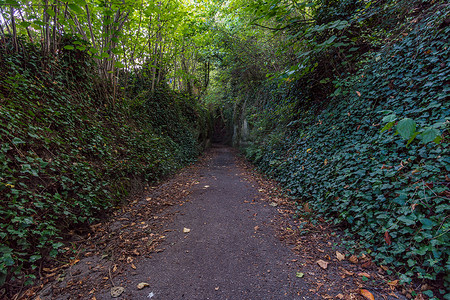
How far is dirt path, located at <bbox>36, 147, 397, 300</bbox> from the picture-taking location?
6.42ft

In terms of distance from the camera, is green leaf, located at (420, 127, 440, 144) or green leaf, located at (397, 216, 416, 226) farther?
green leaf, located at (397, 216, 416, 226)

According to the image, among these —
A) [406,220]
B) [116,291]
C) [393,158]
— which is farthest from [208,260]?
[393,158]

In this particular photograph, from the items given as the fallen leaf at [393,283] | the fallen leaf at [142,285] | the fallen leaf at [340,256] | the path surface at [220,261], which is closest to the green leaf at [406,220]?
the fallen leaf at [393,283]

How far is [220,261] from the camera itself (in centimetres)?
239

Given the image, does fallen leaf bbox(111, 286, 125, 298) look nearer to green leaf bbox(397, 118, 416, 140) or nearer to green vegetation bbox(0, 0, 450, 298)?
green vegetation bbox(0, 0, 450, 298)

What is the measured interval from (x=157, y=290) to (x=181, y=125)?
8665 mm

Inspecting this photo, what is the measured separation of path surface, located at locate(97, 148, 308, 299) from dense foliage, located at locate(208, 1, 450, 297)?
110 cm

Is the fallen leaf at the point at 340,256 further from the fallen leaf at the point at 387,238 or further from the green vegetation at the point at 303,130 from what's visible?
the fallen leaf at the point at 387,238

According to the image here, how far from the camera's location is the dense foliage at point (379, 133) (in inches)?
79.3

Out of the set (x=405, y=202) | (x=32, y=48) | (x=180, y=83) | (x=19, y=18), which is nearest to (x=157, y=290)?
(x=405, y=202)

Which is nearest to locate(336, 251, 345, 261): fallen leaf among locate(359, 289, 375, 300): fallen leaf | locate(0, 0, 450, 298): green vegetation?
locate(0, 0, 450, 298): green vegetation

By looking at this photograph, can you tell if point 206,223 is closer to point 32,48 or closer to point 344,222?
point 344,222

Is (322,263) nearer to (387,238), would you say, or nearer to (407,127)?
(387,238)

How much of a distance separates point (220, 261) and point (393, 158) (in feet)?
9.42
